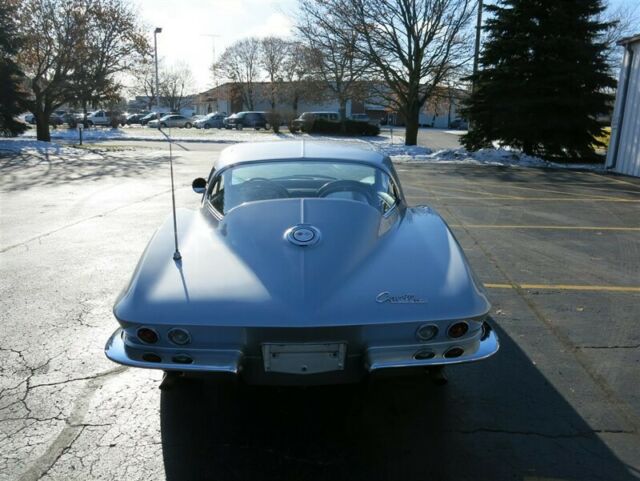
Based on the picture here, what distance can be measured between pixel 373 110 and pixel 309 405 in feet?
248

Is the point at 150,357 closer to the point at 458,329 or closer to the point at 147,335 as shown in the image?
the point at 147,335

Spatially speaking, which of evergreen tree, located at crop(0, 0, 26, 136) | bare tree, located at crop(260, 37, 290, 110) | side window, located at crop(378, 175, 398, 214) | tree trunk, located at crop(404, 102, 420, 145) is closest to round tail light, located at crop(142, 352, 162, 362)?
side window, located at crop(378, 175, 398, 214)

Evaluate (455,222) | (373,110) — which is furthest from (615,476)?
(373,110)

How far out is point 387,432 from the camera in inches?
112

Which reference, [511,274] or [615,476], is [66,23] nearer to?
[511,274]

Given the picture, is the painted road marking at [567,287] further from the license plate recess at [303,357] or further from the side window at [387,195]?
the license plate recess at [303,357]

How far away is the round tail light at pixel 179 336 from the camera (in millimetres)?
2449

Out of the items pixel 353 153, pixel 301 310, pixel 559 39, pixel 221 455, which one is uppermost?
pixel 559 39

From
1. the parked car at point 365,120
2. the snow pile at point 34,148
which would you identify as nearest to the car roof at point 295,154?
the snow pile at point 34,148

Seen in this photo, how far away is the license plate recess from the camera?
8.03ft

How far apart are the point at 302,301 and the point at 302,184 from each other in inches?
66.0

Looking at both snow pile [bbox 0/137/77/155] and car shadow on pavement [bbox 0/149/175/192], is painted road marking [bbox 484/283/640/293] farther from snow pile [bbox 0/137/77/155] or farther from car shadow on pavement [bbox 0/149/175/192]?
snow pile [bbox 0/137/77/155]

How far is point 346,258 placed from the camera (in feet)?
9.12

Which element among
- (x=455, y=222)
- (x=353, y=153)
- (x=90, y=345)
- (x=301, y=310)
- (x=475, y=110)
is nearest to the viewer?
(x=301, y=310)
